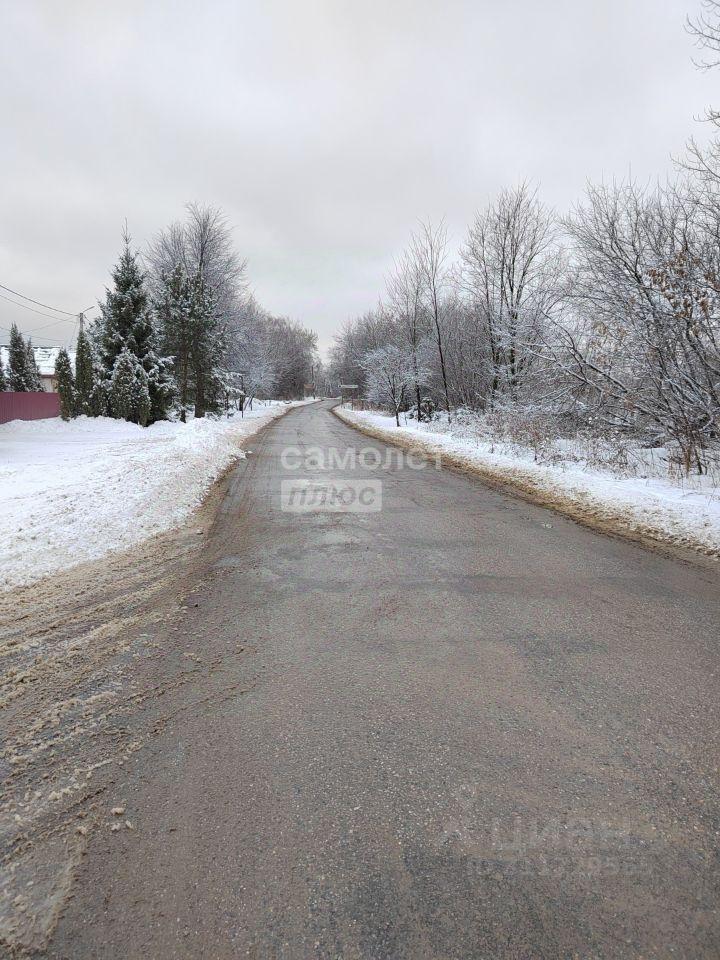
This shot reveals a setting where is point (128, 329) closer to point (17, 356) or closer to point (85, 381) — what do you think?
point (85, 381)

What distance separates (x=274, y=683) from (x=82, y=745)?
3.10ft

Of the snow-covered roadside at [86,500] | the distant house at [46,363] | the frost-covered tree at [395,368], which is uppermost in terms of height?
the distant house at [46,363]

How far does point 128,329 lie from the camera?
70.2ft

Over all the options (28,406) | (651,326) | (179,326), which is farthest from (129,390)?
(651,326)

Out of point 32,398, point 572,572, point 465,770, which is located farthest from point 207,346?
point 465,770

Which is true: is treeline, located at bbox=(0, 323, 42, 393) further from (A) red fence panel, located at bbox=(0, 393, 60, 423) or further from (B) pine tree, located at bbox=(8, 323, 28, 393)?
(A) red fence panel, located at bbox=(0, 393, 60, 423)

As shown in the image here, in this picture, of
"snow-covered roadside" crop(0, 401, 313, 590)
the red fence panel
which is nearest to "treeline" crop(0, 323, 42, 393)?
the red fence panel

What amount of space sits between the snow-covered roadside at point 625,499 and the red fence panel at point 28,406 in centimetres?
1944

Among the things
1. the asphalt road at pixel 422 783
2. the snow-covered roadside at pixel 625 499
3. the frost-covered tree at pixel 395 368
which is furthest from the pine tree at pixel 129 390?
the asphalt road at pixel 422 783

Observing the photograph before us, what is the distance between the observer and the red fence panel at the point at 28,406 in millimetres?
19148

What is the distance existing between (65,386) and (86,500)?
55.8ft

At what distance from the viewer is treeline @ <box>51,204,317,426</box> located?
20.5m

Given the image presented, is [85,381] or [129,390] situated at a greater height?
[85,381]

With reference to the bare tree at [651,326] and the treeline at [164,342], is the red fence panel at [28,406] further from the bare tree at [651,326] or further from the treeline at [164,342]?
the bare tree at [651,326]
